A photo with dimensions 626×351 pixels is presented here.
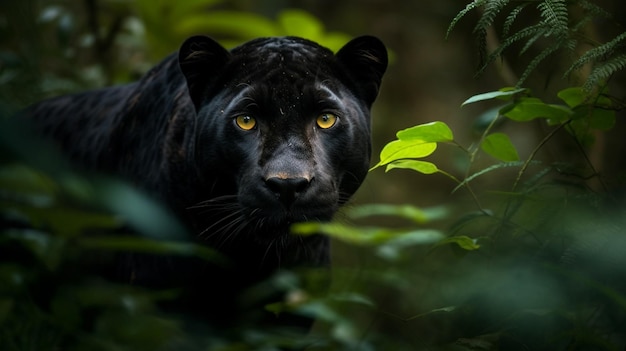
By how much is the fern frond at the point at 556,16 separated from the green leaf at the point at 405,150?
61cm

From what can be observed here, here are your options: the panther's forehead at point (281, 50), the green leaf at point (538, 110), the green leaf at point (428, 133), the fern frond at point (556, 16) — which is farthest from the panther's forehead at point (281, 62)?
the fern frond at point (556, 16)

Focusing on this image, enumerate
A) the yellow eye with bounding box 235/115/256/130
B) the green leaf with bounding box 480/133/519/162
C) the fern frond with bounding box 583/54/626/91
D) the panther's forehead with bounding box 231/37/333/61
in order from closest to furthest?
the fern frond with bounding box 583/54/626/91
the green leaf with bounding box 480/133/519/162
the yellow eye with bounding box 235/115/256/130
the panther's forehead with bounding box 231/37/333/61

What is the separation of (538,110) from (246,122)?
139cm

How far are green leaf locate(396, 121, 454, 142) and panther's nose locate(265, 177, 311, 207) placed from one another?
596 mm

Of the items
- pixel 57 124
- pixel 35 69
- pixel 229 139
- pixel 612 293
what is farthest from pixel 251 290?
pixel 35 69

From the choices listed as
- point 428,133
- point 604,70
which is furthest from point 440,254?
point 604,70

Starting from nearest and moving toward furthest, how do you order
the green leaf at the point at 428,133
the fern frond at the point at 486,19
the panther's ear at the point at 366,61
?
the fern frond at the point at 486,19, the green leaf at the point at 428,133, the panther's ear at the point at 366,61

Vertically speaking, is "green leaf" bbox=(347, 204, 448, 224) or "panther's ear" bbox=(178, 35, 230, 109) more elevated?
"panther's ear" bbox=(178, 35, 230, 109)

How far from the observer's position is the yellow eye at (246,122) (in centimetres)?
333

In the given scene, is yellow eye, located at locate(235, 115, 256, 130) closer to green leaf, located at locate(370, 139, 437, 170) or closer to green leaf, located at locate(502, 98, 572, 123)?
green leaf, located at locate(370, 139, 437, 170)

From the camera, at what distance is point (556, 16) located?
2.29 m

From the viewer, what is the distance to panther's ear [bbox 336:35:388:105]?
362 centimetres

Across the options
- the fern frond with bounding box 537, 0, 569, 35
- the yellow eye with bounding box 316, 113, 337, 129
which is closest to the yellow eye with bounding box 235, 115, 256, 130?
the yellow eye with bounding box 316, 113, 337, 129

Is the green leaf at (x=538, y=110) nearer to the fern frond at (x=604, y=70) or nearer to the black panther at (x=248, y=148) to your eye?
the fern frond at (x=604, y=70)
